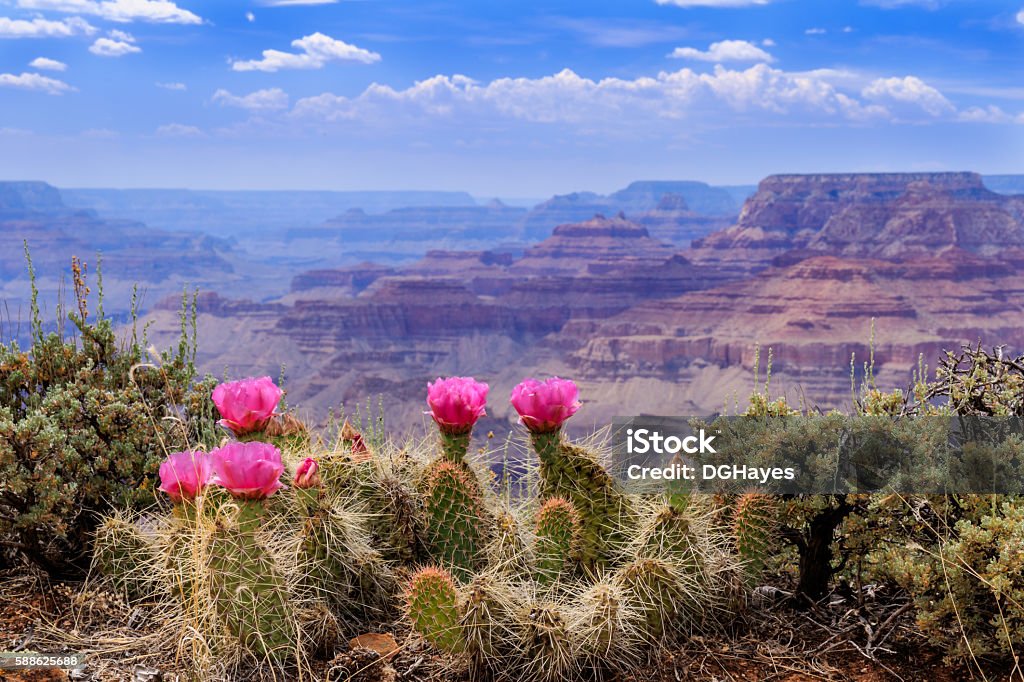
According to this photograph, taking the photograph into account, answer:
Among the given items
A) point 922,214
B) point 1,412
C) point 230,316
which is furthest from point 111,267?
point 1,412

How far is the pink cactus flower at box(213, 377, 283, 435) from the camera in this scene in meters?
3.45

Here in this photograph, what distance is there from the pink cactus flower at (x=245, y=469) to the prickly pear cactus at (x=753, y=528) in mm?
1789

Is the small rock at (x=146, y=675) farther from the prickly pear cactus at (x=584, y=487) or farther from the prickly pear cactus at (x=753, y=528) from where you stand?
the prickly pear cactus at (x=753, y=528)

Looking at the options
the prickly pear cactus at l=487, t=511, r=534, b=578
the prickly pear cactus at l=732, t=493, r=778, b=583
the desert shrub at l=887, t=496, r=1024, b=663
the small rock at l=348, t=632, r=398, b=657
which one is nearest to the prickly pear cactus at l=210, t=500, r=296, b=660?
the small rock at l=348, t=632, r=398, b=657

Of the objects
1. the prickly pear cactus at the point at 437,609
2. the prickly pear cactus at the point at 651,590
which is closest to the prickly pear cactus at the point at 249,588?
the prickly pear cactus at the point at 437,609

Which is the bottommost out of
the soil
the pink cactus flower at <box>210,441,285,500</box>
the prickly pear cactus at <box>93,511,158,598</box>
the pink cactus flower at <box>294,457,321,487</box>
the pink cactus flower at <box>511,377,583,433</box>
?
the soil

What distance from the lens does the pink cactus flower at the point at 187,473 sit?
3248 mm

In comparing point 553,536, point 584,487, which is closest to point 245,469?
point 553,536

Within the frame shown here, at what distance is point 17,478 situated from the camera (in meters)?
A: 3.80

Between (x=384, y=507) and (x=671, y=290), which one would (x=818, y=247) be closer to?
(x=671, y=290)

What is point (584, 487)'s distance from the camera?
368 centimetres

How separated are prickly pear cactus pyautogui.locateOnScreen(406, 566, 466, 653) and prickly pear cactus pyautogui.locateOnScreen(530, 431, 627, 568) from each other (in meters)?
0.74
